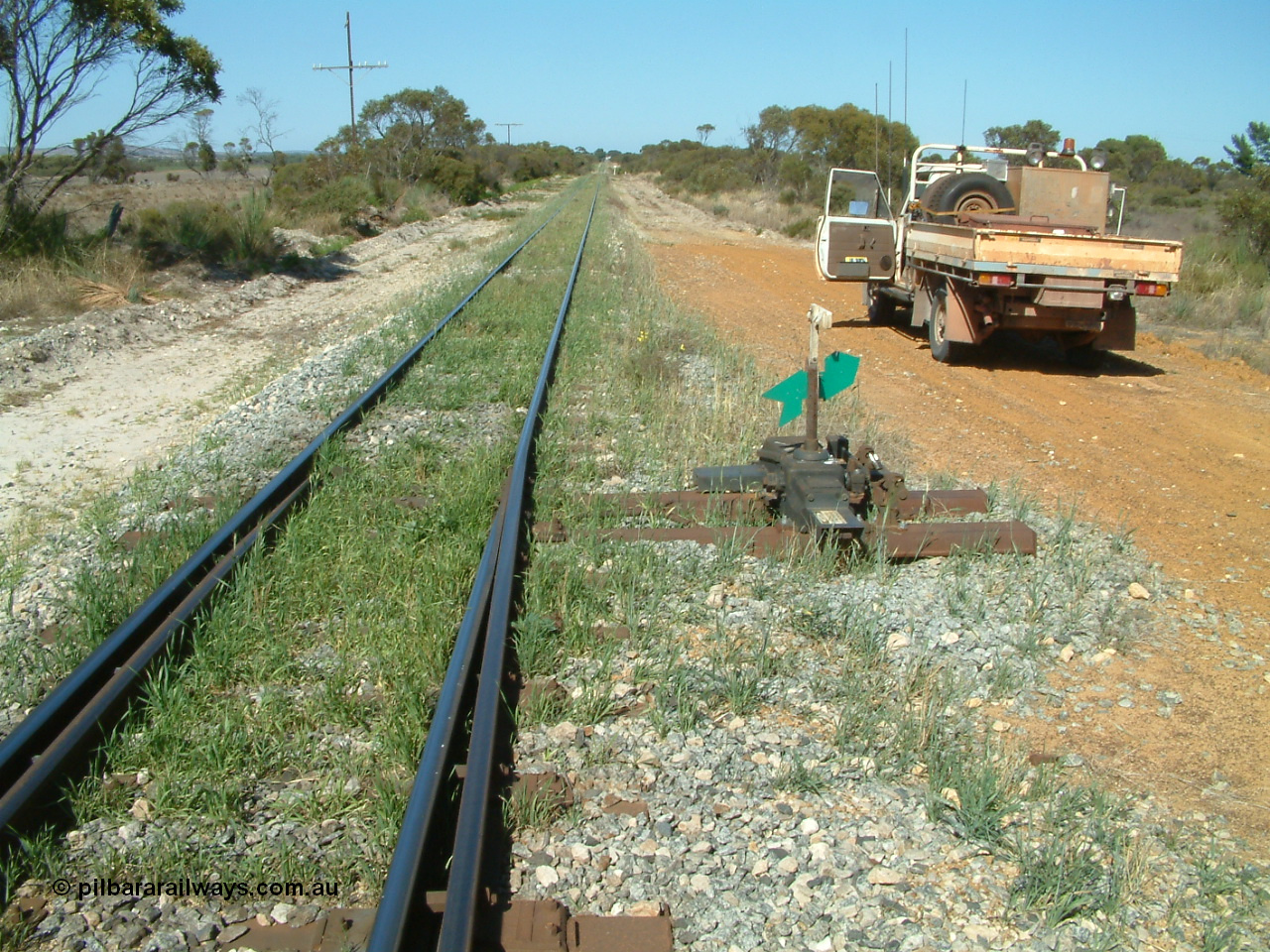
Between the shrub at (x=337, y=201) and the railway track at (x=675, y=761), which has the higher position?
the shrub at (x=337, y=201)

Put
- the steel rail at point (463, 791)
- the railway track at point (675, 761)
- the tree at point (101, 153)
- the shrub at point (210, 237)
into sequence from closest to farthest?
the steel rail at point (463, 791), the railway track at point (675, 761), the tree at point (101, 153), the shrub at point (210, 237)

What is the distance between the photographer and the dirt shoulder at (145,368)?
24.1 ft

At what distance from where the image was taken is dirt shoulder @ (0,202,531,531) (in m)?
7.33

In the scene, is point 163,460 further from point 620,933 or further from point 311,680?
point 620,933

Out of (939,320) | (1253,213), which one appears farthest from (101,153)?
(1253,213)

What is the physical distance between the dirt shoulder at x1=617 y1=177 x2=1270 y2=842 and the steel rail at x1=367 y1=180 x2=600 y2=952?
1.99 metres

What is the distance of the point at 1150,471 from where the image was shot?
744cm

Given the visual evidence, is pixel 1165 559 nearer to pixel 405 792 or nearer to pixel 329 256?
pixel 405 792

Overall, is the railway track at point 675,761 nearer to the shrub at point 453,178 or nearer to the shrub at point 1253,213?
the shrub at point 1253,213

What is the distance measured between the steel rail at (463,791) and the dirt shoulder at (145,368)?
342 cm

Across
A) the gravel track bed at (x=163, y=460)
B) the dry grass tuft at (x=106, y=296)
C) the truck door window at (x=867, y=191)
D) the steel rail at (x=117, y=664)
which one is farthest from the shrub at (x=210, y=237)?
the steel rail at (x=117, y=664)

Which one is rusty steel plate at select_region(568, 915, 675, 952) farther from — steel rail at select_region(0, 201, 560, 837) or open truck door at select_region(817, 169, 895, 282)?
open truck door at select_region(817, 169, 895, 282)

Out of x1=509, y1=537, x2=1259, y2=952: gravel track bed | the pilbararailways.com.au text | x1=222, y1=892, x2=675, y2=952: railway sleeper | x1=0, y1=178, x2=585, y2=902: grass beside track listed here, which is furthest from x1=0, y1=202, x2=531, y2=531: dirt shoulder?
x1=222, y1=892, x2=675, y2=952: railway sleeper

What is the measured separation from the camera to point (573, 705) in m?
3.81
